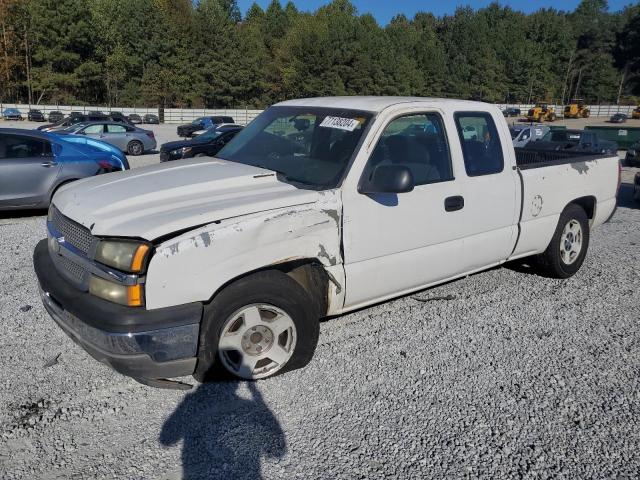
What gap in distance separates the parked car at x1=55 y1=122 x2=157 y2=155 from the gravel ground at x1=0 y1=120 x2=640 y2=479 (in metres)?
17.7

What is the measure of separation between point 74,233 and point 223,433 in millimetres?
1501

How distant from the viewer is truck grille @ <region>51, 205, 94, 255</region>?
123 inches

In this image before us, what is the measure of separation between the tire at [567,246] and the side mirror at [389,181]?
8.20 feet

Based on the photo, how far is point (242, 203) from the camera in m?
3.22

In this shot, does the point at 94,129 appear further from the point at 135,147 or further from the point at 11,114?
the point at 11,114

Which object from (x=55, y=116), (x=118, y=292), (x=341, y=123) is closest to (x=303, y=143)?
(x=341, y=123)

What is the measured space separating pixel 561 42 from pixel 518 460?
131385mm

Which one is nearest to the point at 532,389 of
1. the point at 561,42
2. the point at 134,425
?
the point at 134,425

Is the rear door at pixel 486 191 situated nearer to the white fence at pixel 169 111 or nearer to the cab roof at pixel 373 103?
the cab roof at pixel 373 103

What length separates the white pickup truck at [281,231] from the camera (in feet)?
9.52

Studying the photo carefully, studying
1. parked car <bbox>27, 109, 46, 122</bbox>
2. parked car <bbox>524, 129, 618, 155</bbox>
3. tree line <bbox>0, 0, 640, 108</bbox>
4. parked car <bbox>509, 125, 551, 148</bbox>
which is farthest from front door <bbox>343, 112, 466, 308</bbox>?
tree line <bbox>0, 0, 640, 108</bbox>

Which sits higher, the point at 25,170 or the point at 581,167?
the point at 581,167

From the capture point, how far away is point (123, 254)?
2.88 metres

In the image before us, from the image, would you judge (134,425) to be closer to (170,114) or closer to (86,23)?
(170,114)
